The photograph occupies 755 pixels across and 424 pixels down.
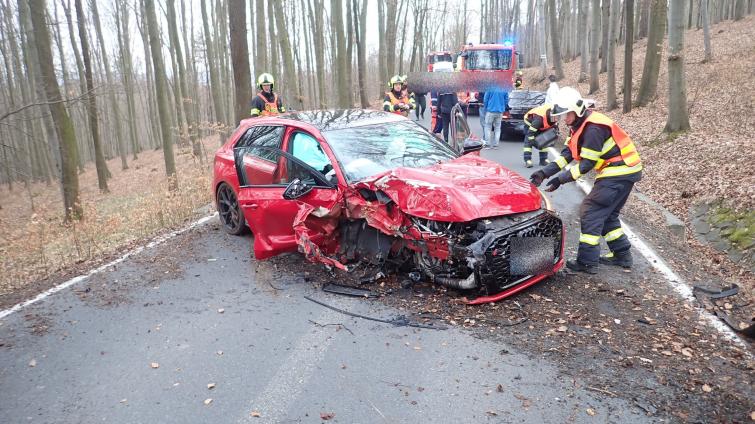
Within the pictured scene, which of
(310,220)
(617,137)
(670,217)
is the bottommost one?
(670,217)

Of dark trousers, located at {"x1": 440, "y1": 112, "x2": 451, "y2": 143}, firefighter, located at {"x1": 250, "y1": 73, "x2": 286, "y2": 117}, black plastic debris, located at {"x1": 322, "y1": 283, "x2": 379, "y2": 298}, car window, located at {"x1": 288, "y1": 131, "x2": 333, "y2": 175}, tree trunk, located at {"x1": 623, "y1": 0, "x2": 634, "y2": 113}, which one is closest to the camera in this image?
black plastic debris, located at {"x1": 322, "y1": 283, "x2": 379, "y2": 298}

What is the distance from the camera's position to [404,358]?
12.3 ft

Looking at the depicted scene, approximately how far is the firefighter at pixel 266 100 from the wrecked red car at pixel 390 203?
3.96m

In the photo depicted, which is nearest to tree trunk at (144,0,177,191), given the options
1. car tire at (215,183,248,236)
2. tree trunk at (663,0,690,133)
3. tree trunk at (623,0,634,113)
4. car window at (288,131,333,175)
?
car tire at (215,183,248,236)

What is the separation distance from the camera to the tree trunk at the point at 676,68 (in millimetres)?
10547

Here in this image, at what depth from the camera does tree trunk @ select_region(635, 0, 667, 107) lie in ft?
44.4

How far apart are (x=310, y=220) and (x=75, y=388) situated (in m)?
2.46

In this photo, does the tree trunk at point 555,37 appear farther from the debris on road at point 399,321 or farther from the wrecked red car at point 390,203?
the debris on road at point 399,321

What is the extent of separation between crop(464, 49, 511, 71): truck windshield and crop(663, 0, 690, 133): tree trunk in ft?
31.5

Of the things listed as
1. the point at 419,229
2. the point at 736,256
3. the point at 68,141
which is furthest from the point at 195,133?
the point at 736,256

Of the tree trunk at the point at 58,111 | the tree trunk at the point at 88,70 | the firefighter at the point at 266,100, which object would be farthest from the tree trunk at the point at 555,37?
the tree trunk at the point at 58,111

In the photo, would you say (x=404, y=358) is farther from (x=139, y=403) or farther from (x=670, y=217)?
(x=670, y=217)

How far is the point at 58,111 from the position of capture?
12.4m

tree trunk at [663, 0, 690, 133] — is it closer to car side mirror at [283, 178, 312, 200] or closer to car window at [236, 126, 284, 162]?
car window at [236, 126, 284, 162]
